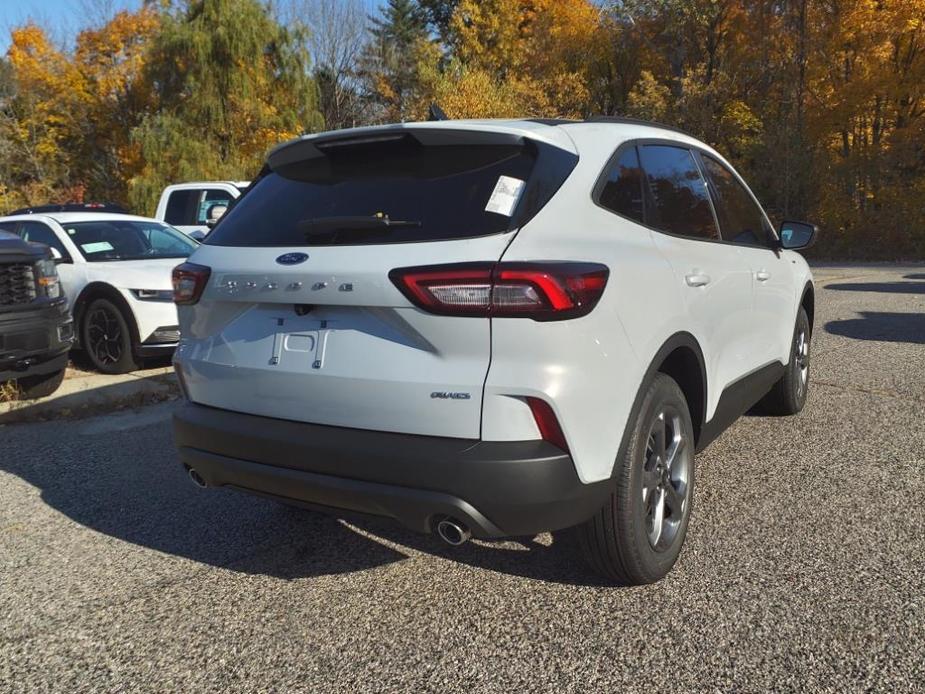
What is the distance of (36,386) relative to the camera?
6461 mm

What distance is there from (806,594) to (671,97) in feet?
101

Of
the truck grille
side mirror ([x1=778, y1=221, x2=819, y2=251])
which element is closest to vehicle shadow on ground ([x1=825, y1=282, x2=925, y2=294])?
side mirror ([x1=778, y1=221, x2=819, y2=251])

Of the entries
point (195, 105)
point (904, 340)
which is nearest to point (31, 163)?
point (195, 105)

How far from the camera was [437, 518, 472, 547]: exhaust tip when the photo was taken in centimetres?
246

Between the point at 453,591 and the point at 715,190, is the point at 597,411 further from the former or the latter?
the point at 715,190

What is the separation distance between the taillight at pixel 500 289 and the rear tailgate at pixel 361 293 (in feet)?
0.12

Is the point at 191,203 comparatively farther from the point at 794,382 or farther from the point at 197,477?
the point at 197,477

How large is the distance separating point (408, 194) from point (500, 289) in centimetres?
55

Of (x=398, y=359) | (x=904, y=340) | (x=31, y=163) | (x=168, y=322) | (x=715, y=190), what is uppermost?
(x=31, y=163)

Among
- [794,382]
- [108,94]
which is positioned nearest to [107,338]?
[794,382]

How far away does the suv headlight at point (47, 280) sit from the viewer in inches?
237

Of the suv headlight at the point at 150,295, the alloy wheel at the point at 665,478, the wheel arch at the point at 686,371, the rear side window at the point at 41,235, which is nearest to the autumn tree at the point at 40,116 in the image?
the rear side window at the point at 41,235

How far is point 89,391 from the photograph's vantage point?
657 centimetres

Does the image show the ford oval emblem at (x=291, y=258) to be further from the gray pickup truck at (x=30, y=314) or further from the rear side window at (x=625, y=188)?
the gray pickup truck at (x=30, y=314)
